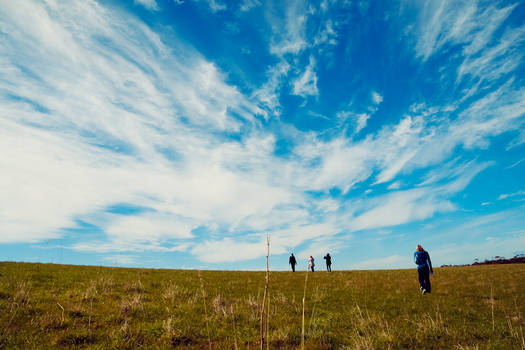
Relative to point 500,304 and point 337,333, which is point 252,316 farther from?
point 500,304

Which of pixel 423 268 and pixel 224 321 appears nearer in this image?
pixel 224 321

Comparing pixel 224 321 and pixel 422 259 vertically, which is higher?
pixel 422 259

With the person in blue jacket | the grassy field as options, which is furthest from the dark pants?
the grassy field

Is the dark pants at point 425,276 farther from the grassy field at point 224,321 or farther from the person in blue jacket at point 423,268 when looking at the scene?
the grassy field at point 224,321

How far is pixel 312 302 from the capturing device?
10.8 meters

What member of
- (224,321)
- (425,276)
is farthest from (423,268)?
(224,321)

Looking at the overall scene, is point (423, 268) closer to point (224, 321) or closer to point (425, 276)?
point (425, 276)

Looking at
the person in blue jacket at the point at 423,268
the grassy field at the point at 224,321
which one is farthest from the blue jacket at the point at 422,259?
the grassy field at the point at 224,321

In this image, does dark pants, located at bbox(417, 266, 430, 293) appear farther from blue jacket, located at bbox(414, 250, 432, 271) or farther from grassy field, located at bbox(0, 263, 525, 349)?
grassy field, located at bbox(0, 263, 525, 349)

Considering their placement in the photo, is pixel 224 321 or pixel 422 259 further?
pixel 422 259

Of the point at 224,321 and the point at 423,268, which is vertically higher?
the point at 423,268

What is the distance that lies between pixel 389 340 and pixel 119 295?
358 inches

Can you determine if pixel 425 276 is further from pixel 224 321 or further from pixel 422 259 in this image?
pixel 224 321

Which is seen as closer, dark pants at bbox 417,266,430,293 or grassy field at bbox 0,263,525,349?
grassy field at bbox 0,263,525,349
